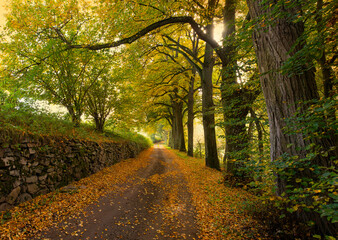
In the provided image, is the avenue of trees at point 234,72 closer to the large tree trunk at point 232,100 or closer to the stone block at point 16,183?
the large tree trunk at point 232,100

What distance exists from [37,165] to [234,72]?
303 inches

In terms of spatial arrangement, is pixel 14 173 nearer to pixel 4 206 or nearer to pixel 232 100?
pixel 4 206

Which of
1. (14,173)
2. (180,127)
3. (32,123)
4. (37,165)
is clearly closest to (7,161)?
Answer: (14,173)

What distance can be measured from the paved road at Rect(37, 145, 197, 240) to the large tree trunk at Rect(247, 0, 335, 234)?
8.79ft

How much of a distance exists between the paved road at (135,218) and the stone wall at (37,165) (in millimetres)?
1733

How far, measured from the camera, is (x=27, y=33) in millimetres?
6332

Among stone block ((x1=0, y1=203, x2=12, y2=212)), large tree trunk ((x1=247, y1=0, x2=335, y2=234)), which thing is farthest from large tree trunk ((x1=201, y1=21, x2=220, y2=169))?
stone block ((x1=0, y1=203, x2=12, y2=212))

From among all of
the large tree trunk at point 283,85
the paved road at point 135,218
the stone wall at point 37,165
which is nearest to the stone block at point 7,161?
the stone wall at point 37,165

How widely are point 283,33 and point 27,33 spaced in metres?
8.91

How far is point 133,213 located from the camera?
4.58m

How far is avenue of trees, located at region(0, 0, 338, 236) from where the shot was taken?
243 cm

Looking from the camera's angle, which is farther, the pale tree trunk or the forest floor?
the pale tree trunk

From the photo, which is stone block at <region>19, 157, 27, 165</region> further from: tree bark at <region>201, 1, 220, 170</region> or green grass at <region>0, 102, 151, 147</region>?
tree bark at <region>201, 1, 220, 170</region>

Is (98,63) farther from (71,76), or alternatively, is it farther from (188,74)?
(188,74)
